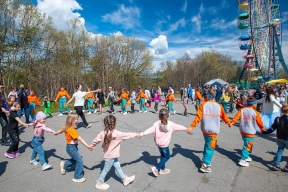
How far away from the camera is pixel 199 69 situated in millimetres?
49781

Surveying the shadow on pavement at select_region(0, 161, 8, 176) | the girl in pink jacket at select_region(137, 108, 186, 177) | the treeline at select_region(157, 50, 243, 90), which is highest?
the treeline at select_region(157, 50, 243, 90)

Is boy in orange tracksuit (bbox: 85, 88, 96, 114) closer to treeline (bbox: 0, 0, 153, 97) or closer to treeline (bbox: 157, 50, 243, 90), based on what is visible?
treeline (bbox: 0, 0, 153, 97)

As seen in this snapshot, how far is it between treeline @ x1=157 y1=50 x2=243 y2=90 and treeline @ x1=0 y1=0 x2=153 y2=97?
515 inches

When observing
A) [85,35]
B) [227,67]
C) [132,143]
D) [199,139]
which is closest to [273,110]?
[199,139]

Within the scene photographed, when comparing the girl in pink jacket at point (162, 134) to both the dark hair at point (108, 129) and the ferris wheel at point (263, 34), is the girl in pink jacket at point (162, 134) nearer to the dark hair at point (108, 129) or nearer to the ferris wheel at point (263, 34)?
the dark hair at point (108, 129)

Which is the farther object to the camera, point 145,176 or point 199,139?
point 199,139

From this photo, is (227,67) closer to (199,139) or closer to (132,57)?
(132,57)

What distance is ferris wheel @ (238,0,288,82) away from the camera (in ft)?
105

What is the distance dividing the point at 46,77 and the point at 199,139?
25.1 metres

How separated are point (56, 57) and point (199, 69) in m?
36.5

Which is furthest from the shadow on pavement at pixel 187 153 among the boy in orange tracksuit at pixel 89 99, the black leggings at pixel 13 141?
the boy in orange tracksuit at pixel 89 99

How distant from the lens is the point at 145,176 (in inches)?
152

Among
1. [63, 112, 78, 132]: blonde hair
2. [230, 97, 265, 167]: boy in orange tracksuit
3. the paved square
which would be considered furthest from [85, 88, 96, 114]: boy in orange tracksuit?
[230, 97, 265, 167]: boy in orange tracksuit

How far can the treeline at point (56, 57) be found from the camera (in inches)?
774
